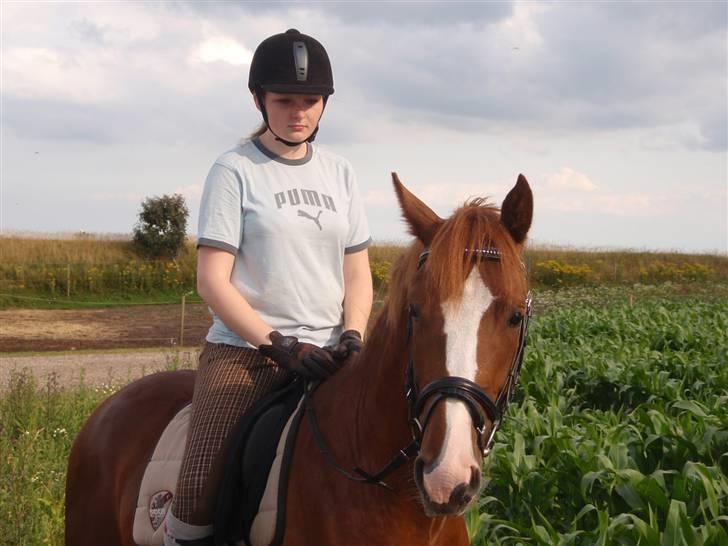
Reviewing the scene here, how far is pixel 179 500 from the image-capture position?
3117 millimetres

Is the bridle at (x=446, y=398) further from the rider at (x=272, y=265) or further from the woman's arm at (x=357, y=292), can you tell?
the woman's arm at (x=357, y=292)

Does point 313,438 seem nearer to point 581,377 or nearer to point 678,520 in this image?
point 678,520

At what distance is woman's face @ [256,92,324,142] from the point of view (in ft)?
11.1

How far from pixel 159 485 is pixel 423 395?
1.77 meters

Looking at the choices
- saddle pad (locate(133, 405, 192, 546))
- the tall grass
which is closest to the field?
saddle pad (locate(133, 405, 192, 546))

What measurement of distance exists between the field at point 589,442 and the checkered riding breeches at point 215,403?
0.63 meters

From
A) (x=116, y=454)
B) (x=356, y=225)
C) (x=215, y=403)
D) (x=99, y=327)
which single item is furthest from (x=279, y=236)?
(x=99, y=327)

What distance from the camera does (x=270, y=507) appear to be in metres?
2.93

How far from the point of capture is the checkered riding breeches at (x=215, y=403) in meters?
3.07

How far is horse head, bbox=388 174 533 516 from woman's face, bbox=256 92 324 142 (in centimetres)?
102

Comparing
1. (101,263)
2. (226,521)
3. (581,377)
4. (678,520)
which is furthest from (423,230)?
(101,263)

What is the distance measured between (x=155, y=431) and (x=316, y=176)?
1560 mm

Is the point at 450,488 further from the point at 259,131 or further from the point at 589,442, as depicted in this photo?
the point at 589,442

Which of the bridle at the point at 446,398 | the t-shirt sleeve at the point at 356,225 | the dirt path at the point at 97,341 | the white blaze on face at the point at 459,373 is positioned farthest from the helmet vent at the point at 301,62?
the dirt path at the point at 97,341
